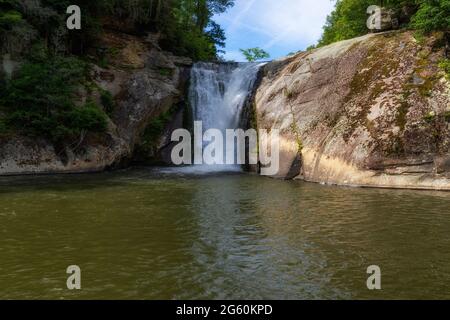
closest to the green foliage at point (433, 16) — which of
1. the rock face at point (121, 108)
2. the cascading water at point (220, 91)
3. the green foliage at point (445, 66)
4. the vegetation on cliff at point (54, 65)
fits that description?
the green foliage at point (445, 66)

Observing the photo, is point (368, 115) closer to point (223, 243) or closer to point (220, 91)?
point (223, 243)

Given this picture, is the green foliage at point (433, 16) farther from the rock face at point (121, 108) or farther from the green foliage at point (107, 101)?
the green foliage at point (107, 101)

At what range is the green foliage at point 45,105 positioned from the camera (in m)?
18.8

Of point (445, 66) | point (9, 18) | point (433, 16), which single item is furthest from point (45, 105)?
point (445, 66)

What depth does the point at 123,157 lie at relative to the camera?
21.6 metres

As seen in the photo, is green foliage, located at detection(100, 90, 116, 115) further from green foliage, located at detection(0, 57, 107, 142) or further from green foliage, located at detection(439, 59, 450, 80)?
green foliage, located at detection(439, 59, 450, 80)

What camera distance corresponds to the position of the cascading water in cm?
2422

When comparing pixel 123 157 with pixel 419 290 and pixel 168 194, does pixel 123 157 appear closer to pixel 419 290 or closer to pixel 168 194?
pixel 168 194

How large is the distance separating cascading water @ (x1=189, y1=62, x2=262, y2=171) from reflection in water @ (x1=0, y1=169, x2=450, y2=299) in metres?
11.4

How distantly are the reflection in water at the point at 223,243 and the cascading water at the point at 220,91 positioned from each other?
37.4ft

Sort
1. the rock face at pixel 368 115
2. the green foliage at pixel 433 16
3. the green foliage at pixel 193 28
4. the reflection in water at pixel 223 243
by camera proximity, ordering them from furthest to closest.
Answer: the green foliage at pixel 193 28 → the green foliage at pixel 433 16 → the rock face at pixel 368 115 → the reflection in water at pixel 223 243

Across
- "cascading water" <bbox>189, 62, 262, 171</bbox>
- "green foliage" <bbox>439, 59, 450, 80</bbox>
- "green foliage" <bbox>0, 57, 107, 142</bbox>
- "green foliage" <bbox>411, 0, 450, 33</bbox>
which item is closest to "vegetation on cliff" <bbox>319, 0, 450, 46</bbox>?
"green foliage" <bbox>411, 0, 450, 33</bbox>
